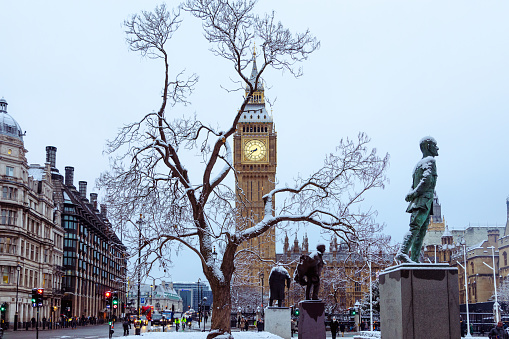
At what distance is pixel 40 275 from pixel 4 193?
16.1m

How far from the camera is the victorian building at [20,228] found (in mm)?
68188

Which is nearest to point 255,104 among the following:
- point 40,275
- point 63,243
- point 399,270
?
point 63,243

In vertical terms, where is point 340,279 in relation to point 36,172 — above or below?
below

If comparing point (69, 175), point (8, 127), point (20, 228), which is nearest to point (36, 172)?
point (8, 127)

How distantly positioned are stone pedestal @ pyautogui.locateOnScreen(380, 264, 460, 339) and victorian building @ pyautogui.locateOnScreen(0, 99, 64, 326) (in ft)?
180

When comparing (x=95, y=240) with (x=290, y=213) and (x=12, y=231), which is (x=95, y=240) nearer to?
(x=12, y=231)

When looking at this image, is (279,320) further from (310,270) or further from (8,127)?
(8,127)

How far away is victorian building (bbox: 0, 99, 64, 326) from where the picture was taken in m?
68.2

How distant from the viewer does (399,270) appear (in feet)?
46.4

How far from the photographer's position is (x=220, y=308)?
2627 centimetres

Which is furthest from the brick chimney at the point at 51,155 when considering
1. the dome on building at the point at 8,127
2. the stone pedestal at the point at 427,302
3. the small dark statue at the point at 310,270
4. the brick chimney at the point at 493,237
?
the stone pedestal at the point at 427,302

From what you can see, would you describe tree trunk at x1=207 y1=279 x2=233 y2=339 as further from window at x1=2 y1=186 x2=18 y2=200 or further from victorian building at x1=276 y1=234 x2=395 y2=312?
window at x1=2 y1=186 x2=18 y2=200

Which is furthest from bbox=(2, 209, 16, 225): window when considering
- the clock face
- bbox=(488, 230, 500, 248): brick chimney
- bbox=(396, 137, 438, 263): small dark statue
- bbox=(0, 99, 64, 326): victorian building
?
bbox=(488, 230, 500, 248): brick chimney

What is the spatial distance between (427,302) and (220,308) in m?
13.7
